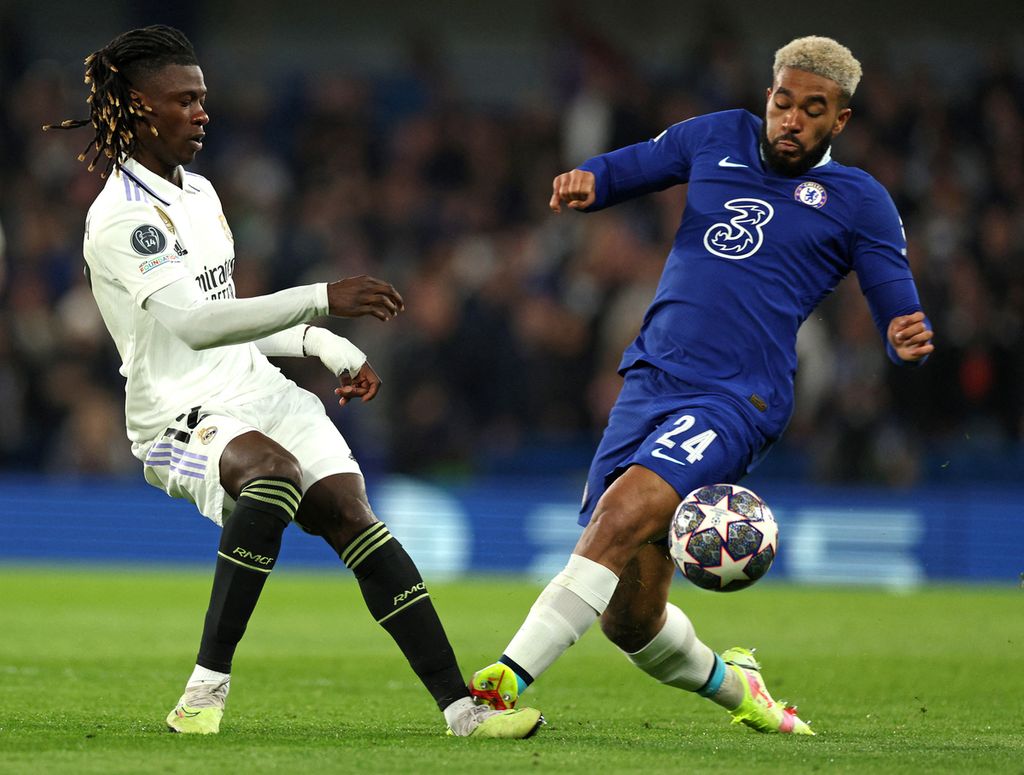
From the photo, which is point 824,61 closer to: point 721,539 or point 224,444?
point 721,539

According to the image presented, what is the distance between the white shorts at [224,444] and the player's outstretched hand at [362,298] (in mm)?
601

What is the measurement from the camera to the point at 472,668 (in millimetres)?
8461

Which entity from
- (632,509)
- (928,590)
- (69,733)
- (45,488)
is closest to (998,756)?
(632,509)

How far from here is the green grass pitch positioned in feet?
16.2

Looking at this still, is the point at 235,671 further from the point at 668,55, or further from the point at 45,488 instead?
the point at 668,55

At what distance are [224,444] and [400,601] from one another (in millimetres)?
806

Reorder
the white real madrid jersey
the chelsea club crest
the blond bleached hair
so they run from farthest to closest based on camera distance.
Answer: the chelsea club crest → the blond bleached hair → the white real madrid jersey

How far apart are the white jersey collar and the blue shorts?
1.73 m

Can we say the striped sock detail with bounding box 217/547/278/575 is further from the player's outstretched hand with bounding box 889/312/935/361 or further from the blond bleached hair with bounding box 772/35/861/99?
the blond bleached hair with bounding box 772/35/861/99

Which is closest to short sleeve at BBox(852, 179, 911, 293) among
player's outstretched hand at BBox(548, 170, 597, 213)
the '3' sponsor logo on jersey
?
the '3' sponsor logo on jersey

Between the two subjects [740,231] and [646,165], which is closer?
[740,231]

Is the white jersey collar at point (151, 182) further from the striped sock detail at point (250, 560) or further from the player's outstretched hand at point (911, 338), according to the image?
the player's outstretched hand at point (911, 338)

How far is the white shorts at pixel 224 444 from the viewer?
5.55 metres

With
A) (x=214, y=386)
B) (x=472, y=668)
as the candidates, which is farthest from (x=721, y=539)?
(x=472, y=668)
